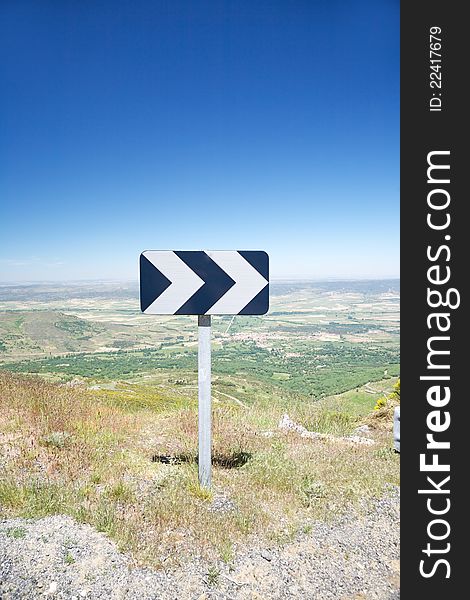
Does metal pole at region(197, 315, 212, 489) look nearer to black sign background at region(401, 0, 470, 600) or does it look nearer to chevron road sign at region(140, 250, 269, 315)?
chevron road sign at region(140, 250, 269, 315)

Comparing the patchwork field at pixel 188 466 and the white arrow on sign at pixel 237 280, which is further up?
the white arrow on sign at pixel 237 280

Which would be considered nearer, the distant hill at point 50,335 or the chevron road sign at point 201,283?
the chevron road sign at point 201,283

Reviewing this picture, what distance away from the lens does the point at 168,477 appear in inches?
129

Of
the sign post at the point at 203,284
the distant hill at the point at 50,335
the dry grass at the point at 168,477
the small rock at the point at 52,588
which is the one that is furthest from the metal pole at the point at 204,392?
the distant hill at the point at 50,335

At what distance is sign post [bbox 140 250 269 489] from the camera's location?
3.02 m

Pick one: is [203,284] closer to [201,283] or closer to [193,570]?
[201,283]

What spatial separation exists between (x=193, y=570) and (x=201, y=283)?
6.03ft

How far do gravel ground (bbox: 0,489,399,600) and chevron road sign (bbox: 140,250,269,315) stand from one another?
1.55 m

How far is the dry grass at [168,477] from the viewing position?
8.24ft

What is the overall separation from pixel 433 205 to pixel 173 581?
95.2 inches

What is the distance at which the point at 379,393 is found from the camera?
875 centimetres

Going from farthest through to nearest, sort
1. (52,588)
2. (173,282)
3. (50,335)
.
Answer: (50,335)
(173,282)
(52,588)

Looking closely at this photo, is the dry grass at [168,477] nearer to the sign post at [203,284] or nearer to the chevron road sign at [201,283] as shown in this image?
the sign post at [203,284]

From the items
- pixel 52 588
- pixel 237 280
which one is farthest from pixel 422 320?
pixel 52 588
